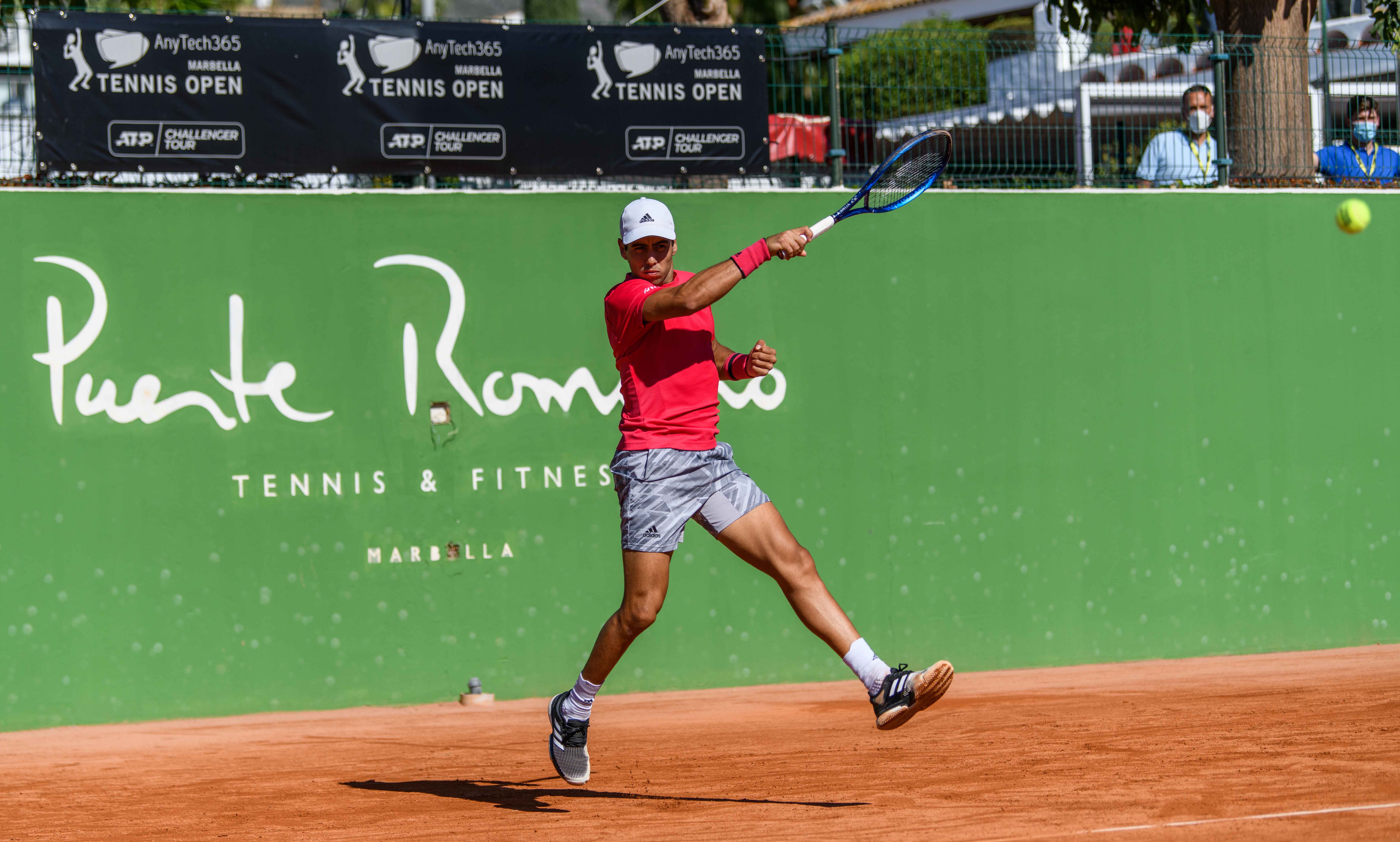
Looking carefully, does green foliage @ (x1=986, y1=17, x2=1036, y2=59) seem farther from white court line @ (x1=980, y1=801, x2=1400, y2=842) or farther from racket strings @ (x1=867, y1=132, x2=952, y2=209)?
white court line @ (x1=980, y1=801, x2=1400, y2=842)

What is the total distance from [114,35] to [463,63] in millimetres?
1909

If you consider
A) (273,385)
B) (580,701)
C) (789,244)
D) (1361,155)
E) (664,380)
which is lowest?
(580,701)

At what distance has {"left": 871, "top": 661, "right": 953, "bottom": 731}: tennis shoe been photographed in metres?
4.84

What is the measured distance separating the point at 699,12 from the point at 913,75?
377 cm

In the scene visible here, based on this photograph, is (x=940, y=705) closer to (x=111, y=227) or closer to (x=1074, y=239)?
(x=1074, y=239)

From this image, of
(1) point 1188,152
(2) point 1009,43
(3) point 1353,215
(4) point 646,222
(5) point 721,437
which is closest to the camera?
(4) point 646,222

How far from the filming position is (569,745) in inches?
223

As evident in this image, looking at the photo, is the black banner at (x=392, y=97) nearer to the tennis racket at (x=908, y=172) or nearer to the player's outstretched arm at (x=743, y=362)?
the tennis racket at (x=908, y=172)

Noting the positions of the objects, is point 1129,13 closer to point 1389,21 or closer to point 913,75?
point 1389,21

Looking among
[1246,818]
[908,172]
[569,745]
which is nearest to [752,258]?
[908,172]

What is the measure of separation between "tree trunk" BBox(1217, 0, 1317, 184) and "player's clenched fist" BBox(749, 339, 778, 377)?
224 inches

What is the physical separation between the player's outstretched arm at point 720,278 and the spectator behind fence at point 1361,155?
21.5 feet

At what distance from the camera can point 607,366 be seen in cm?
858

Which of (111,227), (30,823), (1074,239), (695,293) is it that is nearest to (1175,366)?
(1074,239)
